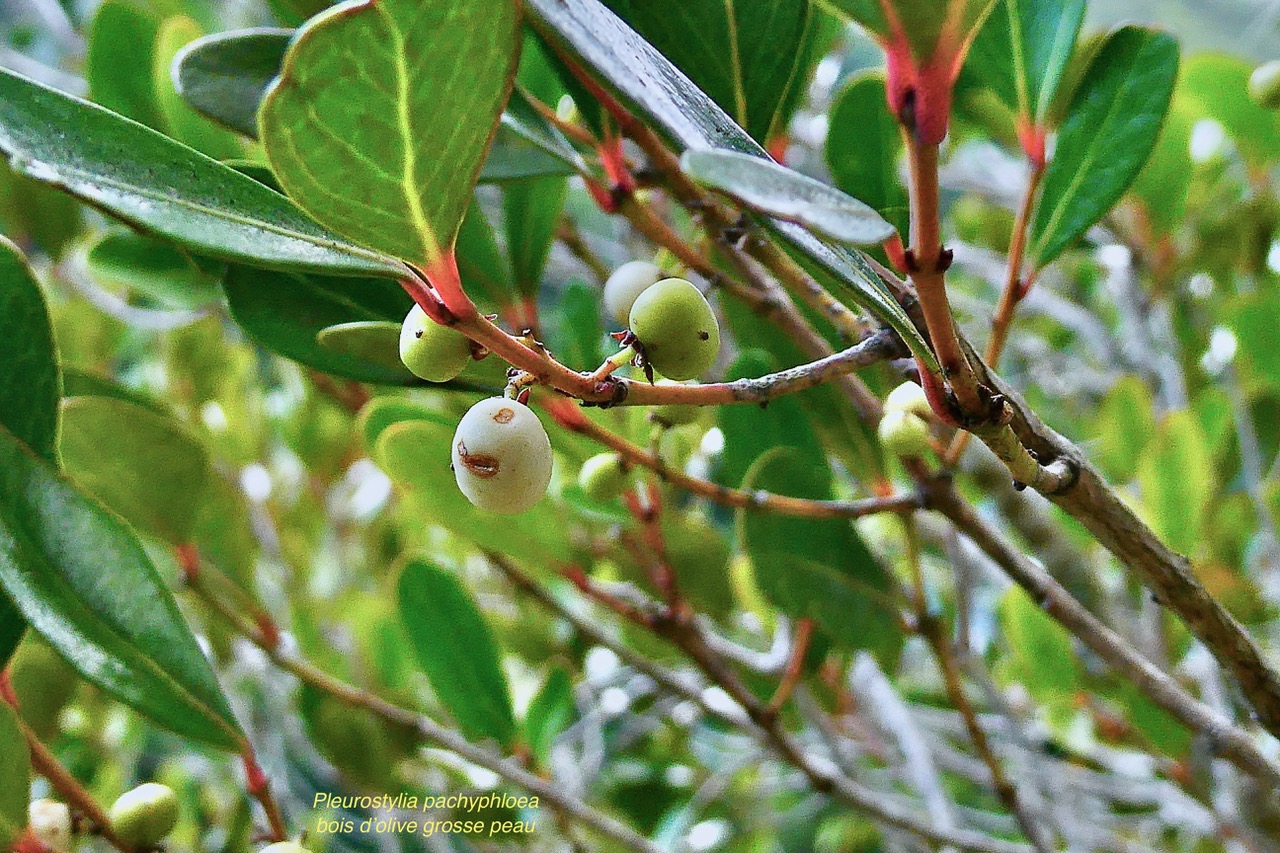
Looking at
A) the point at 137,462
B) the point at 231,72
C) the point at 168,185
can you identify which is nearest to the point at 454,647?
the point at 137,462

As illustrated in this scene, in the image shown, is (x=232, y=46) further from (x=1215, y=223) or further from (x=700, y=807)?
(x=1215, y=223)

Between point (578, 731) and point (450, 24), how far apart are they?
1.27m

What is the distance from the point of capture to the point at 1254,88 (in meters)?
1.11

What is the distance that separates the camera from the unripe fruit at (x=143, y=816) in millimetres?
647

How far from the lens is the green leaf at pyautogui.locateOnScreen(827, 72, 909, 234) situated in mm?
705

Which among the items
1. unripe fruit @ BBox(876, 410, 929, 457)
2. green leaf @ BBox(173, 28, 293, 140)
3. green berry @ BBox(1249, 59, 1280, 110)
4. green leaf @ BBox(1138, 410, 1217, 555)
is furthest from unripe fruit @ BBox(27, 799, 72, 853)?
green berry @ BBox(1249, 59, 1280, 110)

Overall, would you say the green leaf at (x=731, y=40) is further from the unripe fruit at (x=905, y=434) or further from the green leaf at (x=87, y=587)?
the green leaf at (x=87, y=587)

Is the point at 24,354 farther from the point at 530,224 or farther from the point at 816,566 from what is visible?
the point at 816,566

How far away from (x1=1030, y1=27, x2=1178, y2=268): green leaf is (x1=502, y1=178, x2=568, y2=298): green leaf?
369 millimetres

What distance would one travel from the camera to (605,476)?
708mm

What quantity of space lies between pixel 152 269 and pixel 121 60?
0.19 meters

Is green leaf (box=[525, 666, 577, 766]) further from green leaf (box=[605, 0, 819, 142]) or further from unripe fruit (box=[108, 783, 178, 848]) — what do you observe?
green leaf (box=[605, 0, 819, 142])

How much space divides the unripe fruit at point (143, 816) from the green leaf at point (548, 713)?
544 millimetres

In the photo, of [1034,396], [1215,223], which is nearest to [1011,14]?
[1215,223]
